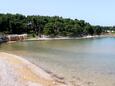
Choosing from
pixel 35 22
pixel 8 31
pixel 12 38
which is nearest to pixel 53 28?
pixel 35 22

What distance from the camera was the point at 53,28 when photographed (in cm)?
14900

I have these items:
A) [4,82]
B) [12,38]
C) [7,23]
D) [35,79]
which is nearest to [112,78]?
[35,79]

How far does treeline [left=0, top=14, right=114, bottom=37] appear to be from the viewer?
5428 inches

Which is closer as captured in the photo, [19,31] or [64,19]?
[19,31]

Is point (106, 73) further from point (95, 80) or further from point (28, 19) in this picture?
point (28, 19)

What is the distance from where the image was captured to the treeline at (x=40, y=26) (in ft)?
452

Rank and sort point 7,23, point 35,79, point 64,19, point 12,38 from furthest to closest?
point 64,19 < point 7,23 < point 12,38 < point 35,79

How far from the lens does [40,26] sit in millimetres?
154125

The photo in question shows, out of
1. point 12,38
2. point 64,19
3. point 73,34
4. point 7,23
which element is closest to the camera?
point 12,38

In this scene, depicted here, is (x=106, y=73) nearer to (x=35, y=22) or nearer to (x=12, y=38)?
(x=12, y=38)

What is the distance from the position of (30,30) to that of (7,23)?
723 inches

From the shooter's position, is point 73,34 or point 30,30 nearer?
point 30,30

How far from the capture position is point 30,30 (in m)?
153

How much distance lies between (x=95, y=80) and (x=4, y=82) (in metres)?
8.64
